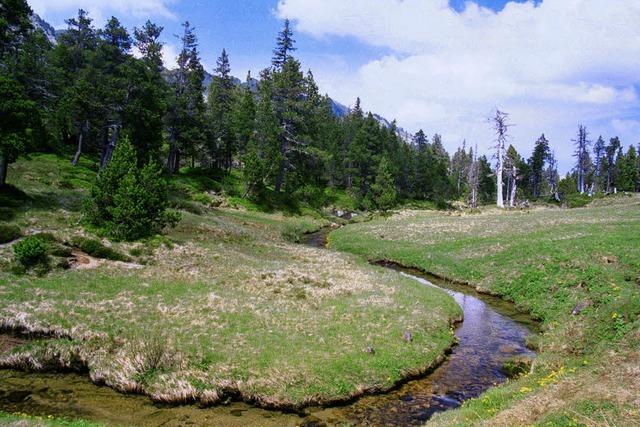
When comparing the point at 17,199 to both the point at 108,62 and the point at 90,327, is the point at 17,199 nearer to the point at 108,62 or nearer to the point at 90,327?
the point at 90,327

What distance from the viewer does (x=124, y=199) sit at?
30375mm

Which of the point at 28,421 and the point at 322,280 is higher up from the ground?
the point at 322,280

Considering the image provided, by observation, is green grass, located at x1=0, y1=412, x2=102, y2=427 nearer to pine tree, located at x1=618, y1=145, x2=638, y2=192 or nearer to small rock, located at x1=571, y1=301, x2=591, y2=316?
small rock, located at x1=571, y1=301, x2=591, y2=316

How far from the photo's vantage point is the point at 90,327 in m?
19.0

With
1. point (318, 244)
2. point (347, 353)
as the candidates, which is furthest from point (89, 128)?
point (347, 353)

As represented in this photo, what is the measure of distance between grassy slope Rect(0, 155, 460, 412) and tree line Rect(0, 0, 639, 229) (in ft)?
32.5

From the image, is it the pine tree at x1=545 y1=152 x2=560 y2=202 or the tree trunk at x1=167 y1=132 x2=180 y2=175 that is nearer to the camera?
the tree trunk at x1=167 y1=132 x2=180 y2=175

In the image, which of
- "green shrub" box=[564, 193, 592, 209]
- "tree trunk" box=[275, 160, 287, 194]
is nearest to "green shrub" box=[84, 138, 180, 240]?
"tree trunk" box=[275, 160, 287, 194]

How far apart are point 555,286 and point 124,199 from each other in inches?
1208

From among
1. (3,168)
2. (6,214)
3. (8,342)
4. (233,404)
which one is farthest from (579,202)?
(8,342)

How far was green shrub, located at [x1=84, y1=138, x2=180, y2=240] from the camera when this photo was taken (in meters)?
30.6

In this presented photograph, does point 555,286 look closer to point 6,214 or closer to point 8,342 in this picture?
point 8,342

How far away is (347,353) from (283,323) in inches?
154

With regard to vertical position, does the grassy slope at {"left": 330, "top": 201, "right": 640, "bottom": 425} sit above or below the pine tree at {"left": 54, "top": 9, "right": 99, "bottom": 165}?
below
